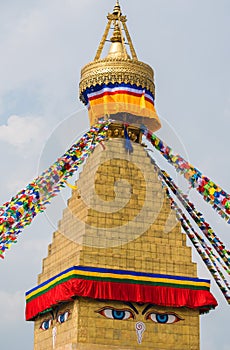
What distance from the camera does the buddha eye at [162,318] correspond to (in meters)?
22.5

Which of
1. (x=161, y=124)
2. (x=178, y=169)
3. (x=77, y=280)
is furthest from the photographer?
(x=161, y=124)

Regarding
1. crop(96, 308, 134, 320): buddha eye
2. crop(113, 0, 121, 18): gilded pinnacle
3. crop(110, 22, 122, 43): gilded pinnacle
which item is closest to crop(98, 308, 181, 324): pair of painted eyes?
crop(96, 308, 134, 320): buddha eye

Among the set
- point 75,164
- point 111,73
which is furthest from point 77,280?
point 111,73

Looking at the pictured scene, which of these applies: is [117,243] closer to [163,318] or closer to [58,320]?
[163,318]

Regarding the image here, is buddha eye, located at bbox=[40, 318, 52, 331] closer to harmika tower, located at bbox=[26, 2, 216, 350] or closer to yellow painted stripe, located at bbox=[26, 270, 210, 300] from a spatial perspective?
harmika tower, located at bbox=[26, 2, 216, 350]

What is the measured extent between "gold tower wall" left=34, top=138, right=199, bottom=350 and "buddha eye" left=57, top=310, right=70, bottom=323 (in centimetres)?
14

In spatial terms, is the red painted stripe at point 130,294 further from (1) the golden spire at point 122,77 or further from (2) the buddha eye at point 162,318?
(1) the golden spire at point 122,77

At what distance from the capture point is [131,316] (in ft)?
73.3

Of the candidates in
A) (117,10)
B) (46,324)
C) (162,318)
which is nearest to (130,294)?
(162,318)

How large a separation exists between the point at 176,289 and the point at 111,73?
701 centimetres

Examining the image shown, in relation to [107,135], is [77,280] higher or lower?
lower

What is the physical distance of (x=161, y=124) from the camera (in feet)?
81.7

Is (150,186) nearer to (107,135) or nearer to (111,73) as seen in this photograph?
(107,135)

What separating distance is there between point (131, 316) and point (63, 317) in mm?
1971
